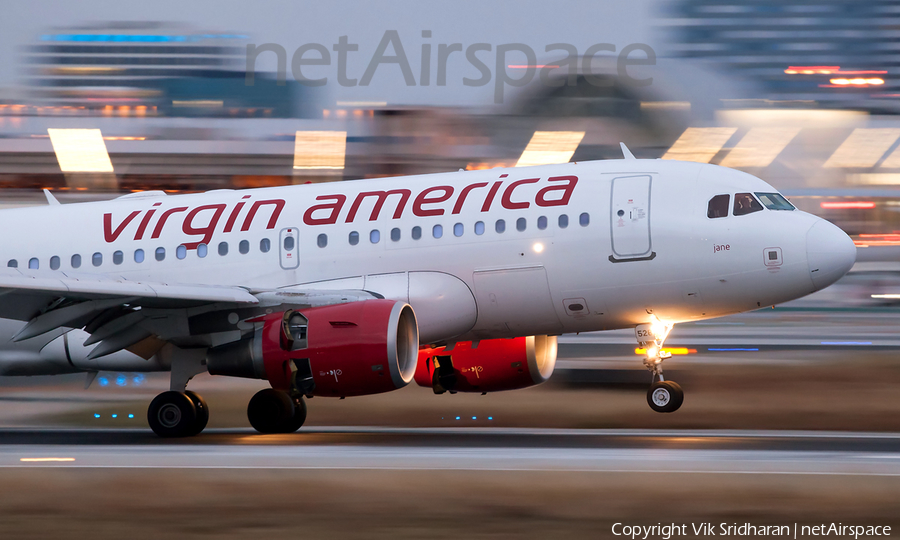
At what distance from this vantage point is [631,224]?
15742 mm

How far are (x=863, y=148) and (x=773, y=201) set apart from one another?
57.8 meters

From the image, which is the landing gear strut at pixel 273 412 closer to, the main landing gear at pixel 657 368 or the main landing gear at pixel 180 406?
the main landing gear at pixel 180 406

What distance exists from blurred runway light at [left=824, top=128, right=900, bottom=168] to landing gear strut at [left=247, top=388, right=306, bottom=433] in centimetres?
5747

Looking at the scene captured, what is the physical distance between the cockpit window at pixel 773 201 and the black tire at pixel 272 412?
8.43 m

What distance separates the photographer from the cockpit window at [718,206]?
15.6m

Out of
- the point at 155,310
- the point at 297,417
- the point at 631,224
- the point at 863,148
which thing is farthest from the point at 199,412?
the point at 863,148

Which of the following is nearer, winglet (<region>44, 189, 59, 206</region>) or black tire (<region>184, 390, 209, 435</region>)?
black tire (<region>184, 390, 209, 435</region>)

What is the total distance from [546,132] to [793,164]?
61.8ft

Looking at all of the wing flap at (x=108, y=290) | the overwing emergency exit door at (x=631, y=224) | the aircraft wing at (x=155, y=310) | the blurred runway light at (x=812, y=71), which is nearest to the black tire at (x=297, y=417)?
the aircraft wing at (x=155, y=310)

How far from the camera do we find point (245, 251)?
17203 mm

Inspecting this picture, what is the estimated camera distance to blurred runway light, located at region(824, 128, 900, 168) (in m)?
67.2

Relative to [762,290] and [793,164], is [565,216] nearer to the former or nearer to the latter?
[762,290]

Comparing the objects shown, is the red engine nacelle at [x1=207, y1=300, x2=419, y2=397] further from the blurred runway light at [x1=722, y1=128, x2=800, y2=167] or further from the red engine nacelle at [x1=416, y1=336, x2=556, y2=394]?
the blurred runway light at [x1=722, y1=128, x2=800, y2=167]

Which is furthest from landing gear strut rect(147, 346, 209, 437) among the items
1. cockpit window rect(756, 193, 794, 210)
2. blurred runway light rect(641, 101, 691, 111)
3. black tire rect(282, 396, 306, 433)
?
blurred runway light rect(641, 101, 691, 111)
